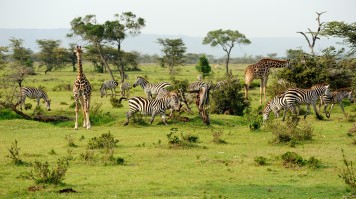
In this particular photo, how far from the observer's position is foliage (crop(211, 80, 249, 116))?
2309 cm

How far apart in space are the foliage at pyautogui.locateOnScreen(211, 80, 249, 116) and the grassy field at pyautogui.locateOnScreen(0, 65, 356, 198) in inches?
96.7

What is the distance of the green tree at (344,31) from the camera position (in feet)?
90.0

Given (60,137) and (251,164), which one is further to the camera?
(60,137)

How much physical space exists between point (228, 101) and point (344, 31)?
8723 millimetres

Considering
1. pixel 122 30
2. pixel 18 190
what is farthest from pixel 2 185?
pixel 122 30

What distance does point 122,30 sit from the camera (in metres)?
42.8

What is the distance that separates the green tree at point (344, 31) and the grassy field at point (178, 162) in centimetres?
846

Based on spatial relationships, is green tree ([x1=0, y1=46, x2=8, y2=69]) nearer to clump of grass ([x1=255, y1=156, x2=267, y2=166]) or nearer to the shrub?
clump of grass ([x1=255, y1=156, x2=267, y2=166])

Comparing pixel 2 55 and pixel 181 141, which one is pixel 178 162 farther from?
pixel 2 55

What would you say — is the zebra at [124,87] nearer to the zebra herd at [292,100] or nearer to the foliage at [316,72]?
the foliage at [316,72]

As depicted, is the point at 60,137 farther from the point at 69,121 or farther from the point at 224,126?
the point at 224,126

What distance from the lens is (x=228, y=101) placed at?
23406 mm

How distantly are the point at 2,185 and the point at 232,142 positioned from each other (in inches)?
317

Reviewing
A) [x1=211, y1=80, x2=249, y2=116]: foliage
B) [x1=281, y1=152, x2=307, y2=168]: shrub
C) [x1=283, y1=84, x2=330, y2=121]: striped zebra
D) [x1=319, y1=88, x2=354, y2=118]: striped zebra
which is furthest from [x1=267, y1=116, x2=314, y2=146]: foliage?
[x1=211, y1=80, x2=249, y2=116]: foliage
